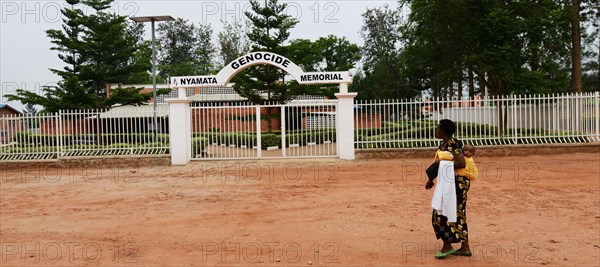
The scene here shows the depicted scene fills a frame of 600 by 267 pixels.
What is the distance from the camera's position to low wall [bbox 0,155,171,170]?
14.3 meters

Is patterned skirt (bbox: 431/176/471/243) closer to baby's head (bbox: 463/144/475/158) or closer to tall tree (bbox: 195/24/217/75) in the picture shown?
baby's head (bbox: 463/144/475/158)

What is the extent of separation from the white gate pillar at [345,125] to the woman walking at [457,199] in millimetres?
9022

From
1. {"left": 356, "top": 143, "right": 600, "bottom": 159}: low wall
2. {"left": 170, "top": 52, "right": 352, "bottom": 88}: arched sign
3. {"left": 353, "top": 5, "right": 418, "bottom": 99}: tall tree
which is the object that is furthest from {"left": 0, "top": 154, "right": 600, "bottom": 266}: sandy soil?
{"left": 353, "top": 5, "right": 418, "bottom": 99}: tall tree

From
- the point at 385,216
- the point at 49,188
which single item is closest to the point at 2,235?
the point at 49,188

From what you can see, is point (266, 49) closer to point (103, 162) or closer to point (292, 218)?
point (103, 162)

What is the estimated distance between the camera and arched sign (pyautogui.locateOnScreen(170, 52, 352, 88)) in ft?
46.5

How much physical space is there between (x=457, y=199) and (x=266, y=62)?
32.7 feet

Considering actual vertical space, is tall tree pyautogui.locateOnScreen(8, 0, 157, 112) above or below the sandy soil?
above

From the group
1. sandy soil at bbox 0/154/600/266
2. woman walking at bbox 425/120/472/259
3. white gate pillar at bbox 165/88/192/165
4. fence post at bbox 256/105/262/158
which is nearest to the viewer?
woman walking at bbox 425/120/472/259

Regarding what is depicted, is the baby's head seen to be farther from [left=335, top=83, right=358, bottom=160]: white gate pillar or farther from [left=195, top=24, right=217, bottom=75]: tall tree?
[left=195, top=24, right=217, bottom=75]: tall tree

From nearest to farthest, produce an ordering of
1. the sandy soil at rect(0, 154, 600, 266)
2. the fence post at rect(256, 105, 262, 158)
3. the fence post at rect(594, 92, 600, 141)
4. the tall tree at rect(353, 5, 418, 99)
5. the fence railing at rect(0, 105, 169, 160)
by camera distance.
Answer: the sandy soil at rect(0, 154, 600, 266)
the fence post at rect(256, 105, 262, 158)
the fence post at rect(594, 92, 600, 141)
the fence railing at rect(0, 105, 169, 160)
the tall tree at rect(353, 5, 418, 99)

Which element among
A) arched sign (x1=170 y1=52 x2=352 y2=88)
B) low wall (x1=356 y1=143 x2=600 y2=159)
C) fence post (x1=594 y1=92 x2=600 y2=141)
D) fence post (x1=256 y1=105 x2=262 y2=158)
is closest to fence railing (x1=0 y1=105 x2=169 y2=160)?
arched sign (x1=170 y1=52 x2=352 y2=88)

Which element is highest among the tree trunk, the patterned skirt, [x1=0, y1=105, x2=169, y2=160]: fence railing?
the tree trunk

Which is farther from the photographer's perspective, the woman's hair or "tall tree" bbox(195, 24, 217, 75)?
"tall tree" bbox(195, 24, 217, 75)
